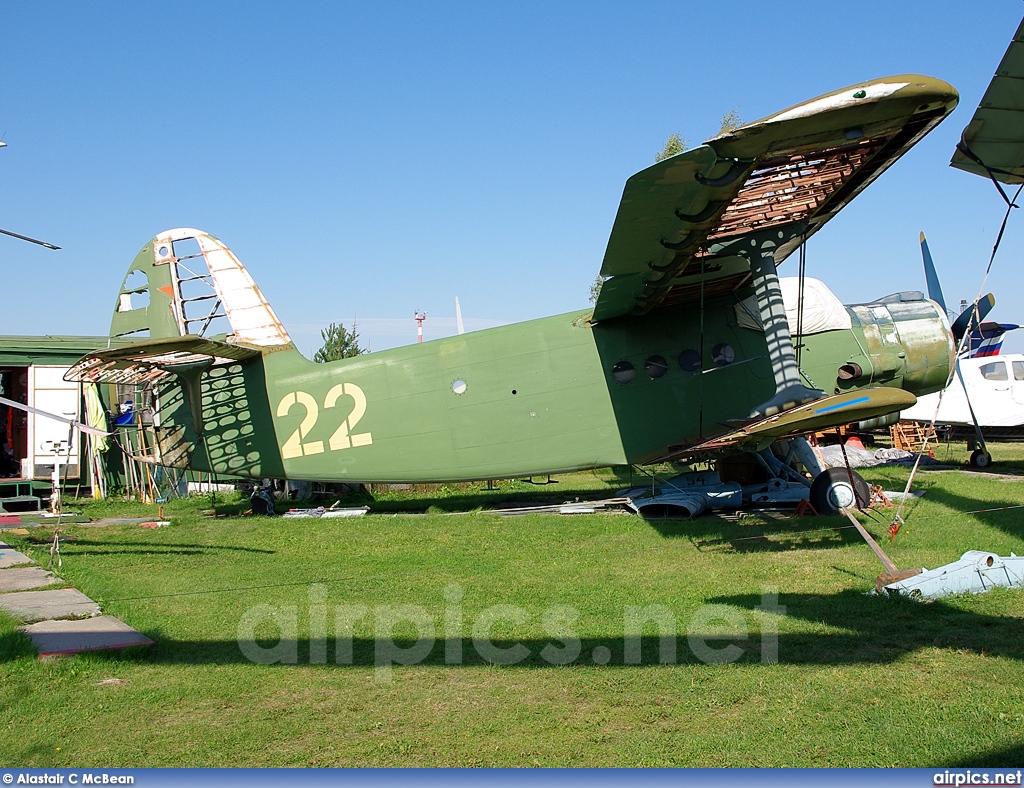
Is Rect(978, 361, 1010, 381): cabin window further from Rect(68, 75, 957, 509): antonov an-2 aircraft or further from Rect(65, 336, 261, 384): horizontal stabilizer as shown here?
Rect(65, 336, 261, 384): horizontal stabilizer

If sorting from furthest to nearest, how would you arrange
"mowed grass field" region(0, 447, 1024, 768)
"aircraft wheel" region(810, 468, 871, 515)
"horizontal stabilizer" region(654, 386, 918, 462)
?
"aircraft wheel" region(810, 468, 871, 515), "horizontal stabilizer" region(654, 386, 918, 462), "mowed grass field" region(0, 447, 1024, 768)

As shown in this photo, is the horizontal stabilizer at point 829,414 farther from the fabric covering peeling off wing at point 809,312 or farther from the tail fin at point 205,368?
the tail fin at point 205,368

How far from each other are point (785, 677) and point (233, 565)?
6947 mm

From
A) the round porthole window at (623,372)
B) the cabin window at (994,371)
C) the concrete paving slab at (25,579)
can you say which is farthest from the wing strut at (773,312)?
the cabin window at (994,371)

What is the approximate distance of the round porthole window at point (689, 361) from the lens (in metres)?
12.0

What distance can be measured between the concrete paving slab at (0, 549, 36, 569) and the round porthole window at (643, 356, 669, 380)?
855 cm

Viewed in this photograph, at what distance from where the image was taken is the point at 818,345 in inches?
470

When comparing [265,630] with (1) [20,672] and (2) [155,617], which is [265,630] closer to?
(2) [155,617]

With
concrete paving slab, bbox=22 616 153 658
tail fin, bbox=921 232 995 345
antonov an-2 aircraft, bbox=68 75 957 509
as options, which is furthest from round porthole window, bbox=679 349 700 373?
concrete paving slab, bbox=22 616 153 658

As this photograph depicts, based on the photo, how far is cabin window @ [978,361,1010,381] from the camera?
866 inches

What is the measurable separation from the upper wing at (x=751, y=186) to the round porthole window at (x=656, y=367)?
853 mm

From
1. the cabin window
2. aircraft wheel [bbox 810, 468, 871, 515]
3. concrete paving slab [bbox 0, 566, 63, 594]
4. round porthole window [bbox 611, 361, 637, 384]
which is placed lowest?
aircraft wheel [bbox 810, 468, 871, 515]

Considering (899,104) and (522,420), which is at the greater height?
(899,104)

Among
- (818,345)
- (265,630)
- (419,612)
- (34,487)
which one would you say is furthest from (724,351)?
(34,487)
